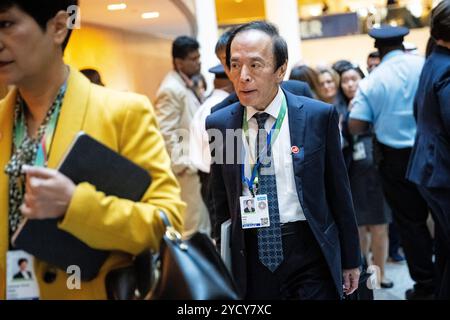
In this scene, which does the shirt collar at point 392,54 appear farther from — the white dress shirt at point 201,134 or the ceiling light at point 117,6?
the ceiling light at point 117,6

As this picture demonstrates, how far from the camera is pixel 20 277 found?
1.71 metres

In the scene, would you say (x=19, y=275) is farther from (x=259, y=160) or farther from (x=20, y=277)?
(x=259, y=160)

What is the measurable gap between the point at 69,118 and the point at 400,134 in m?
3.69

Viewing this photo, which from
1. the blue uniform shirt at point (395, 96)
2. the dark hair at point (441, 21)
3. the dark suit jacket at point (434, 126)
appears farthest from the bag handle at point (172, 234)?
the blue uniform shirt at point (395, 96)

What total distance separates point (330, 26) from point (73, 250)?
15.0 meters

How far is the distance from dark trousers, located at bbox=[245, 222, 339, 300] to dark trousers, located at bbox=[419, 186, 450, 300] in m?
1.35

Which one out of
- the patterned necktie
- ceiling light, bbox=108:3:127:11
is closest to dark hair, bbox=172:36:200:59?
ceiling light, bbox=108:3:127:11

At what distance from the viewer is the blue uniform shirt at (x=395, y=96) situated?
498 cm

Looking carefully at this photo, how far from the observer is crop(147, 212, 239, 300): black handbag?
155 centimetres

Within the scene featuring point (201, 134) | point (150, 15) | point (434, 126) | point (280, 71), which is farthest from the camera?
point (150, 15)

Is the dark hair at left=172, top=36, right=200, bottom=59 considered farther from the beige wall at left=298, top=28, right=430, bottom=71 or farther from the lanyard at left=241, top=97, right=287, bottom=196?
the beige wall at left=298, top=28, right=430, bottom=71

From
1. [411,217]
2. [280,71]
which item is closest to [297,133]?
[280,71]

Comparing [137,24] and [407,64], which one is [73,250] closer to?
[407,64]
